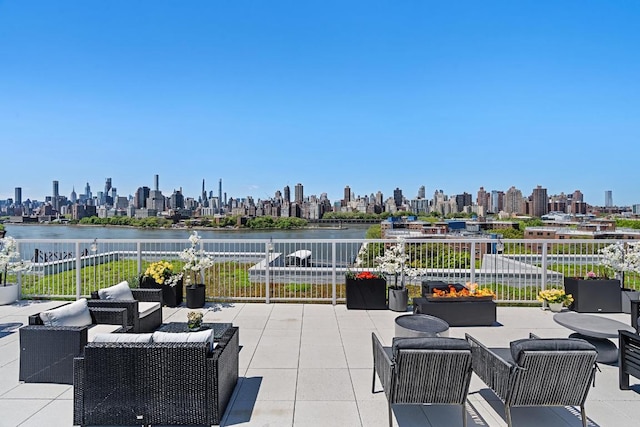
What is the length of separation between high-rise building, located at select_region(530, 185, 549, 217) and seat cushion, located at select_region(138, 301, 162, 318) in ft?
186

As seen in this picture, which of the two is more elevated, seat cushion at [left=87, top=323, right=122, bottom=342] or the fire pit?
seat cushion at [left=87, top=323, right=122, bottom=342]

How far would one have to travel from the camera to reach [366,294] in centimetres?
570

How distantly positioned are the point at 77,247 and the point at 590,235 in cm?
2531

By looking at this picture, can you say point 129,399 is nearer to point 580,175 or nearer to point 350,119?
point 350,119

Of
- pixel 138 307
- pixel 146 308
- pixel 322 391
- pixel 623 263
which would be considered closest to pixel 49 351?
pixel 138 307

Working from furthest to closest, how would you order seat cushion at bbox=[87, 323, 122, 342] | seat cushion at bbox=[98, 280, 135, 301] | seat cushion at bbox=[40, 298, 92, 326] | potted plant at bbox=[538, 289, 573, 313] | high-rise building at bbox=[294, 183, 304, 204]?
high-rise building at bbox=[294, 183, 304, 204]
potted plant at bbox=[538, 289, 573, 313]
seat cushion at bbox=[98, 280, 135, 301]
seat cushion at bbox=[87, 323, 122, 342]
seat cushion at bbox=[40, 298, 92, 326]

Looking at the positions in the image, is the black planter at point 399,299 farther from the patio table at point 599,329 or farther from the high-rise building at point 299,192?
the high-rise building at point 299,192

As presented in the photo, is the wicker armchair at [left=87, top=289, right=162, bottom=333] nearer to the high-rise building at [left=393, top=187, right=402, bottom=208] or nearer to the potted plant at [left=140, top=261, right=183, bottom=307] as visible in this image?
the potted plant at [left=140, top=261, right=183, bottom=307]

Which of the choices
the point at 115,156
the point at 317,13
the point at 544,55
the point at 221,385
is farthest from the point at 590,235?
the point at 115,156

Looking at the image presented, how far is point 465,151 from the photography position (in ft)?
102

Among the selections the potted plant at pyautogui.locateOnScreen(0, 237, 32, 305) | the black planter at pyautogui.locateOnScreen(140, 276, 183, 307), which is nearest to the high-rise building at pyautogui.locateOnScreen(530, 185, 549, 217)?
the black planter at pyautogui.locateOnScreen(140, 276, 183, 307)

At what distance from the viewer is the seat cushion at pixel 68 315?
328 cm

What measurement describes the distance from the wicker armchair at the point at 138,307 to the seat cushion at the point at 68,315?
241 mm

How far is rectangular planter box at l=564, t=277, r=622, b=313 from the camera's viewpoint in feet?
18.1
